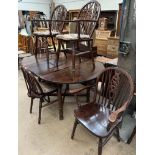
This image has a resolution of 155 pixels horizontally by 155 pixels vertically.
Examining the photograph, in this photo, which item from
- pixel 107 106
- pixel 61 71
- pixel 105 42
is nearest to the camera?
pixel 107 106

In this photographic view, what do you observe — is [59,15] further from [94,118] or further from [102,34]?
[102,34]

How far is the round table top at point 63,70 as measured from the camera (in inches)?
85.7

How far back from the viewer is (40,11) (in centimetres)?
711

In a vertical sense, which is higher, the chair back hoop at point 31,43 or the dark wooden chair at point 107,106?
the chair back hoop at point 31,43

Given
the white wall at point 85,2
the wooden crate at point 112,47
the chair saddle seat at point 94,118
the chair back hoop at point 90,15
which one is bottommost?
the chair saddle seat at point 94,118

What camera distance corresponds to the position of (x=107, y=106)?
185 cm

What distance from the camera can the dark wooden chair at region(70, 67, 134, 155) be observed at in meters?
1.49

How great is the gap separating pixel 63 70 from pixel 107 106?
0.99 m

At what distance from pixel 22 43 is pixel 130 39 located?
437 centimetres

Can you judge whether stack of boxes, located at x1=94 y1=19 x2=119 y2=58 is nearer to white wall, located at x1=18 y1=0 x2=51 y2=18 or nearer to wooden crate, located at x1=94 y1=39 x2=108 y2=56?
wooden crate, located at x1=94 y1=39 x2=108 y2=56

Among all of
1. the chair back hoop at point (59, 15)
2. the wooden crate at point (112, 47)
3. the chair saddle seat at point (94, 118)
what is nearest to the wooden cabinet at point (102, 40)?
the wooden crate at point (112, 47)

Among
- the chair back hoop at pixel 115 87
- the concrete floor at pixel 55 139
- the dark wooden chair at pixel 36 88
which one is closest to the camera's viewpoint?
the chair back hoop at pixel 115 87

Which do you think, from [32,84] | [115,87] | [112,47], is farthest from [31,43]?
[115,87]

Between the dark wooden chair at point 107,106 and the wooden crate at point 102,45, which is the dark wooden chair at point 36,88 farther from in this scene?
the wooden crate at point 102,45
